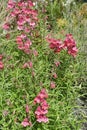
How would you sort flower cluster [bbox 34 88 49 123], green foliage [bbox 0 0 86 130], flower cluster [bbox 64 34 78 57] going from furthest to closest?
flower cluster [bbox 64 34 78 57]
green foliage [bbox 0 0 86 130]
flower cluster [bbox 34 88 49 123]

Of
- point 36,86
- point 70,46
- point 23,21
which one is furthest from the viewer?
point 23,21

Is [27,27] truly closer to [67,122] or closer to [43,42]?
[43,42]

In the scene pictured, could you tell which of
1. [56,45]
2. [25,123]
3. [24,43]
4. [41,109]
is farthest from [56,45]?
[25,123]

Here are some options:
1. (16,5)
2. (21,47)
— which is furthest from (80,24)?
(21,47)

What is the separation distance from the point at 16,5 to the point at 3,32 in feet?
1.23

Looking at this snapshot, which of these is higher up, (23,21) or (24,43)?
(23,21)

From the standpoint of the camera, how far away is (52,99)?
4.19 metres

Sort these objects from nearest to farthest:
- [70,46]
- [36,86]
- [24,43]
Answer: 1. [36,86]
2. [70,46]
3. [24,43]

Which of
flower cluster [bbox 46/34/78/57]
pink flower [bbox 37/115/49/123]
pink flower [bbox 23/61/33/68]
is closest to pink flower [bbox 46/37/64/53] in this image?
flower cluster [bbox 46/34/78/57]

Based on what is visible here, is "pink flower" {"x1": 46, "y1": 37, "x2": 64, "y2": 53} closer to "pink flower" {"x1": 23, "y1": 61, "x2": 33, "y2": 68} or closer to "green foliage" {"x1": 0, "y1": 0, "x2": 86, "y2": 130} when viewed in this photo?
"green foliage" {"x1": 0, "y1": 0, "x2": 86, "y2": 130}

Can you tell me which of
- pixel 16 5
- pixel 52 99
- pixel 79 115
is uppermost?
pixel 16 5

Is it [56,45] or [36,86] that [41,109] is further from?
[56,45]

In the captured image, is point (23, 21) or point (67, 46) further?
point (23, 21)

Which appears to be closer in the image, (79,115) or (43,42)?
(79,115)
